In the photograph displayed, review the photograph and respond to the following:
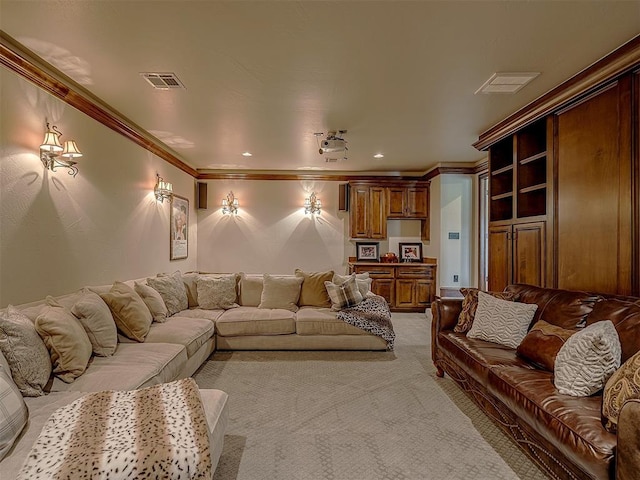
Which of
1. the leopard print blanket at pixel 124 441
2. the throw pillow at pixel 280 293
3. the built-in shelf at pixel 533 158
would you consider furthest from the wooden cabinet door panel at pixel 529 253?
the leopard print blanket at pixel 124 441

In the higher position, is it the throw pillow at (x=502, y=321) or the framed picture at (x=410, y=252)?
the framed picture at (x=410, y=252)

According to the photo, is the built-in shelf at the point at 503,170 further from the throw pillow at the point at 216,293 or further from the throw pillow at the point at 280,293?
the throw pillow at the point at 216,293

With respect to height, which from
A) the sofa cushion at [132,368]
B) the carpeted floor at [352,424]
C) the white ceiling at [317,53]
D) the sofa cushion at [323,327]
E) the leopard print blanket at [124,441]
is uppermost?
the white ceiling at [317,53]

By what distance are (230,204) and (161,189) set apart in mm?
1877

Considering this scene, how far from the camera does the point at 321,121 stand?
3869 mm

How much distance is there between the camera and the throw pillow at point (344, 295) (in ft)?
14.3

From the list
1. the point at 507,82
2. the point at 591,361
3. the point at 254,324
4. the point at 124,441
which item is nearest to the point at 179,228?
the point at 254,324

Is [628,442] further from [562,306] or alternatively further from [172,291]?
[172,291]

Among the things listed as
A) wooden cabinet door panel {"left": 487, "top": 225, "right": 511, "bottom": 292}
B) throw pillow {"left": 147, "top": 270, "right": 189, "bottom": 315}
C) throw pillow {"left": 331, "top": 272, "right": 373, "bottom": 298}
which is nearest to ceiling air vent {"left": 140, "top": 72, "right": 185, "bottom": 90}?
throw pillow {"left": 147, "top": 270, "right": 189, "bottom": 315}

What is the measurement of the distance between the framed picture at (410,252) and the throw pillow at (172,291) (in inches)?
161

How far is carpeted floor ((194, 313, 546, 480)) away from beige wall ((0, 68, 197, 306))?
154 cm

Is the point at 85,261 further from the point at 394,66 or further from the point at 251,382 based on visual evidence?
the point at 394,66

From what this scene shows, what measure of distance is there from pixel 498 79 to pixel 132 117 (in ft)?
11.9

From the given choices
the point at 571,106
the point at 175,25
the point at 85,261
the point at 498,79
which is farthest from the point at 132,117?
the point at 571,106
